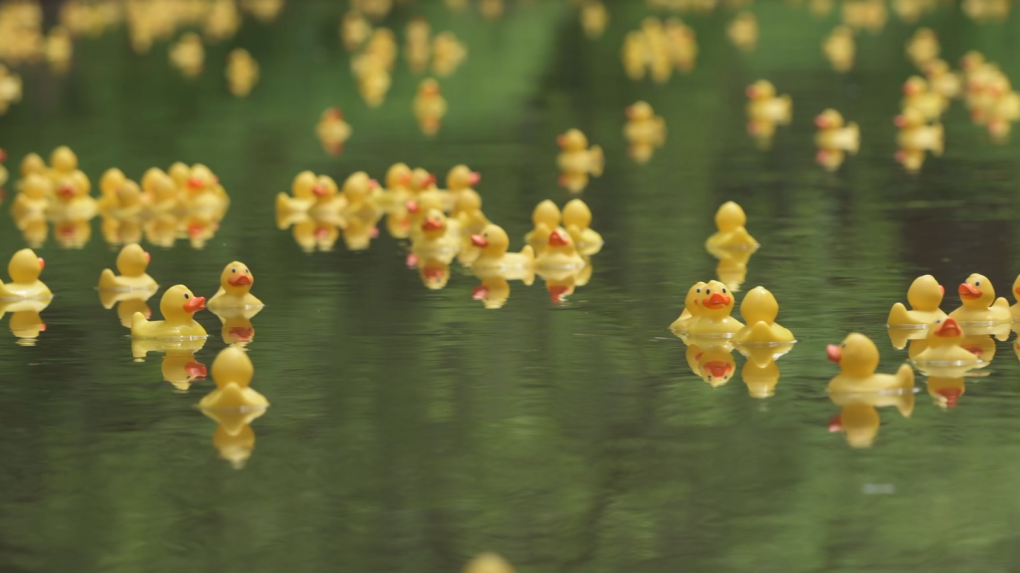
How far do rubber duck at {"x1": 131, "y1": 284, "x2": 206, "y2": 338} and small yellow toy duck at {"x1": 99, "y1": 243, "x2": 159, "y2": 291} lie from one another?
186 centimetres

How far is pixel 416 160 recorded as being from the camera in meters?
20.9

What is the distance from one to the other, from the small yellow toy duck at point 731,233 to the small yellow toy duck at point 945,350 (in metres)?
4.39

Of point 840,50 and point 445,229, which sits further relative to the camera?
point 840,50

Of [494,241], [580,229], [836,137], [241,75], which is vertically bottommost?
[494,241]

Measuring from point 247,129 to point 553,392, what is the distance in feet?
49.3

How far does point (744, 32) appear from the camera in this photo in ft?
118

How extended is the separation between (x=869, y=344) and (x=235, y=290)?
4.70 m

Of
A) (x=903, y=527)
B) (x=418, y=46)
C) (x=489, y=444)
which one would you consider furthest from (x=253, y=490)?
(x=418, y=46)

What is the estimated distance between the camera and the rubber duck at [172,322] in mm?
11453

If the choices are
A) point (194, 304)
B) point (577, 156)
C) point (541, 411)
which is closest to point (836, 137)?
point (577, 156)

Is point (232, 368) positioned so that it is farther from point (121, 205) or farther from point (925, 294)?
point (121, 205)

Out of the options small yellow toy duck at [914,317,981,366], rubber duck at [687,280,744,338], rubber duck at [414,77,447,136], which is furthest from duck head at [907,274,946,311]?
rubber duck at [414,77,447,136]

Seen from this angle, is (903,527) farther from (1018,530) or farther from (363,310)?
(363,310)

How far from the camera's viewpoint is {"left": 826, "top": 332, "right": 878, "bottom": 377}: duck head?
31.5ft
